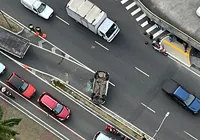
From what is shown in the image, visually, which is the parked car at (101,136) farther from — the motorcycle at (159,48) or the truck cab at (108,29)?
the motorcycle at (159,48)

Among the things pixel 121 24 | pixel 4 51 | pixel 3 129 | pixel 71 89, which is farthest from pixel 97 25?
pixel 3 129

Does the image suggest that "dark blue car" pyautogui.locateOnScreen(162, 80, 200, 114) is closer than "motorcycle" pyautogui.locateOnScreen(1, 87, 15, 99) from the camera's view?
Yes

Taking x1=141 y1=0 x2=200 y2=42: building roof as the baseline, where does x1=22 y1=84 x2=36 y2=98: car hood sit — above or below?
below

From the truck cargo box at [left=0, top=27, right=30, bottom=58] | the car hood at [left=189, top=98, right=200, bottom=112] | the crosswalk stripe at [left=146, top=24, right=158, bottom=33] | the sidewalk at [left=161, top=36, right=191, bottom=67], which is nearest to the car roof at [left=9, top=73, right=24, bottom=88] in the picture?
the truck cargo box at [left=0, top=27, right=30, bottom=58]

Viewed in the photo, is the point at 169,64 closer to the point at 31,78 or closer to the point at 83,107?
the point at 83,107

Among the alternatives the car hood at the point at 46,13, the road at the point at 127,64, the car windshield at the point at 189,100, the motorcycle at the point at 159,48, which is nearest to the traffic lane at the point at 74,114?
the road at the point at 127,64

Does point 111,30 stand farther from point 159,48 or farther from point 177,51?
point 177,51

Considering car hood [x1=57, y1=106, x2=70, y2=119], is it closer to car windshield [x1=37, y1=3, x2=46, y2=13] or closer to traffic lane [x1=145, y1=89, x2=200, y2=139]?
traffic lane [x1=145, y1=89, x2=200, y2=139]
